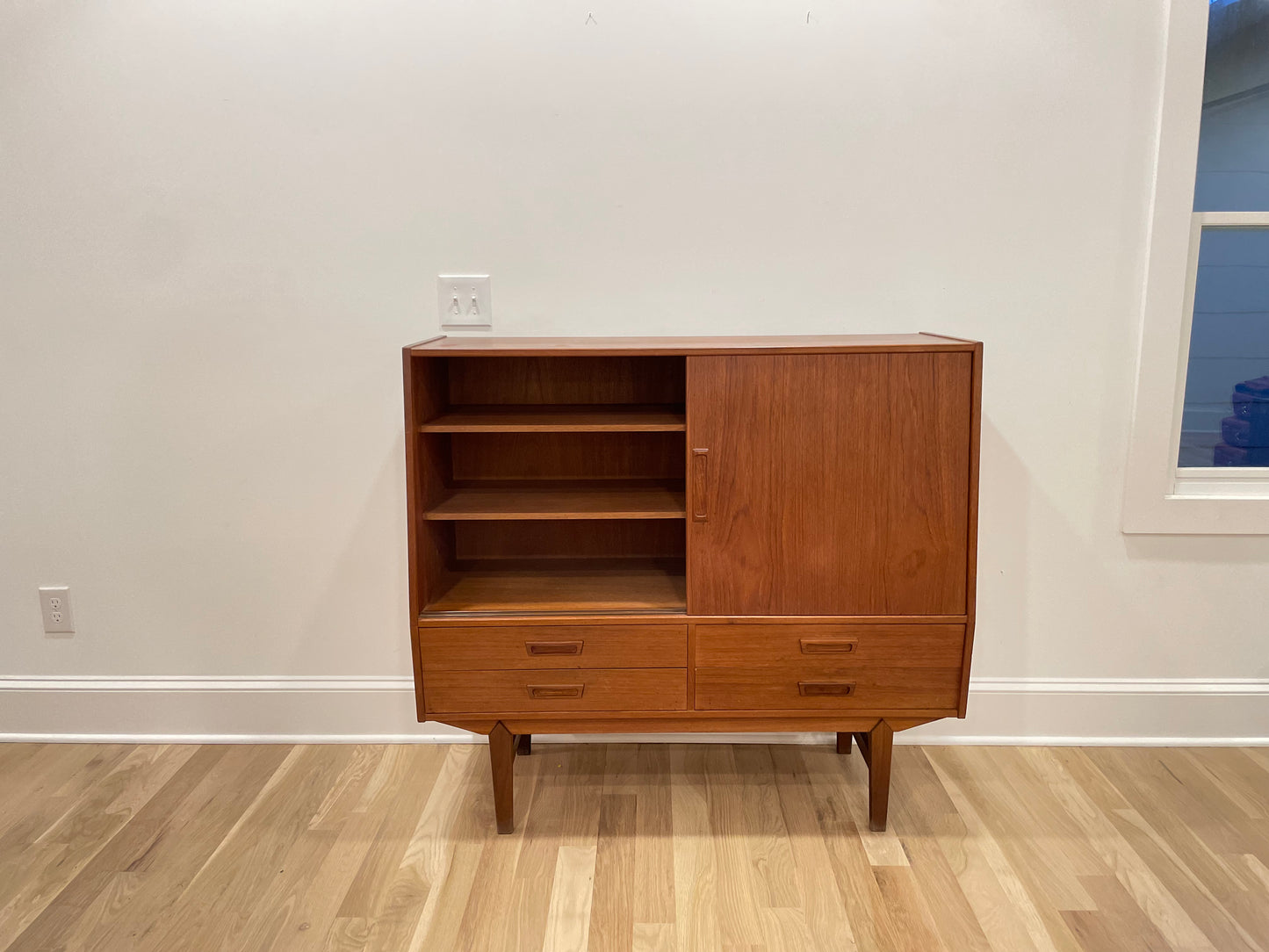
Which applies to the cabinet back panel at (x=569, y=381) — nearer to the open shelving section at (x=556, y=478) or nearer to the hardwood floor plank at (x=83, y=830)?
the open shelving section at (x=556, y=478)

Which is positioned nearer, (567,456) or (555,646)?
(555,646)

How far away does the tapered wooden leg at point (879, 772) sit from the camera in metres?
1.99

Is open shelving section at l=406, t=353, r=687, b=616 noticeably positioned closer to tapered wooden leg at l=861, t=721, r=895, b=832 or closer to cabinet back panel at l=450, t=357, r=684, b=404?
cabinet back panel at l=450, t=357, r=684, b=404

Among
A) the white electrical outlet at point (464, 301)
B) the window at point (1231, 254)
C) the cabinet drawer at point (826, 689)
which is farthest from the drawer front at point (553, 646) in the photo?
the window at point (1231, 254)

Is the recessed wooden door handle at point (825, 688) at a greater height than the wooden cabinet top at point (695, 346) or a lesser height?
lesser

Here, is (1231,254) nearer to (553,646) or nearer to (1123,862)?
(1123,862)

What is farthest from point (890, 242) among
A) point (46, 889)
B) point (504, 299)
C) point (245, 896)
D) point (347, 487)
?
point (46, 889)

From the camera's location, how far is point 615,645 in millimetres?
1934

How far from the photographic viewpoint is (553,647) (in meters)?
1.93

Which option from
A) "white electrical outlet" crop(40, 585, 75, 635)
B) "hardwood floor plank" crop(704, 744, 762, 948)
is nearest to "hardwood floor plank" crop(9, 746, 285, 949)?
"white electrical outlet" crop(40, 585, 75, 635)

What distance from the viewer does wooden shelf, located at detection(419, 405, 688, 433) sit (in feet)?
6.16

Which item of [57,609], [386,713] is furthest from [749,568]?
[57,609]

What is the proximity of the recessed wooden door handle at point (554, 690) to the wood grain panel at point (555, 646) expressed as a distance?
1.8 inches

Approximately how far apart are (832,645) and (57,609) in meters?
2.07
